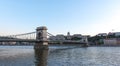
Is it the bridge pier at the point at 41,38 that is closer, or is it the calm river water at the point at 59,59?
the calm river water at the point at 59,59

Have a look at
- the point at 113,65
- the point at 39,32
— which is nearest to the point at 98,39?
the point at 39,32

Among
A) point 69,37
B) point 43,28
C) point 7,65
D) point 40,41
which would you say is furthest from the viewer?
point 69,37

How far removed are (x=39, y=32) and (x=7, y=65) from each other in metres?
66.3

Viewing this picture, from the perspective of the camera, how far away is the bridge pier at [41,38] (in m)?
90.8

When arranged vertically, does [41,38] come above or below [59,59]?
above

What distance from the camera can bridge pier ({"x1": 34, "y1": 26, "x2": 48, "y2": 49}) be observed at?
90.8m

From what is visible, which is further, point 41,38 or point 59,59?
point 41,38

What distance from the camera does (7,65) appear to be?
32.3 m

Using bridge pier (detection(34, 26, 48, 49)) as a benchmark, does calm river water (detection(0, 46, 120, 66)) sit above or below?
below

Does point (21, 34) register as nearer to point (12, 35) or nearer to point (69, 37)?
point (12, 35)

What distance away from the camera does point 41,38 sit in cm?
9606

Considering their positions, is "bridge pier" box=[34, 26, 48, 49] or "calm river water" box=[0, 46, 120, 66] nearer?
"calm river water" box=[0, 46, 120, 66]

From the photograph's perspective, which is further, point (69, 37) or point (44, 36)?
point (69, 37)

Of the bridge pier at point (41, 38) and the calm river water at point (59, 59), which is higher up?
the bridge pier at point (41, 38)
